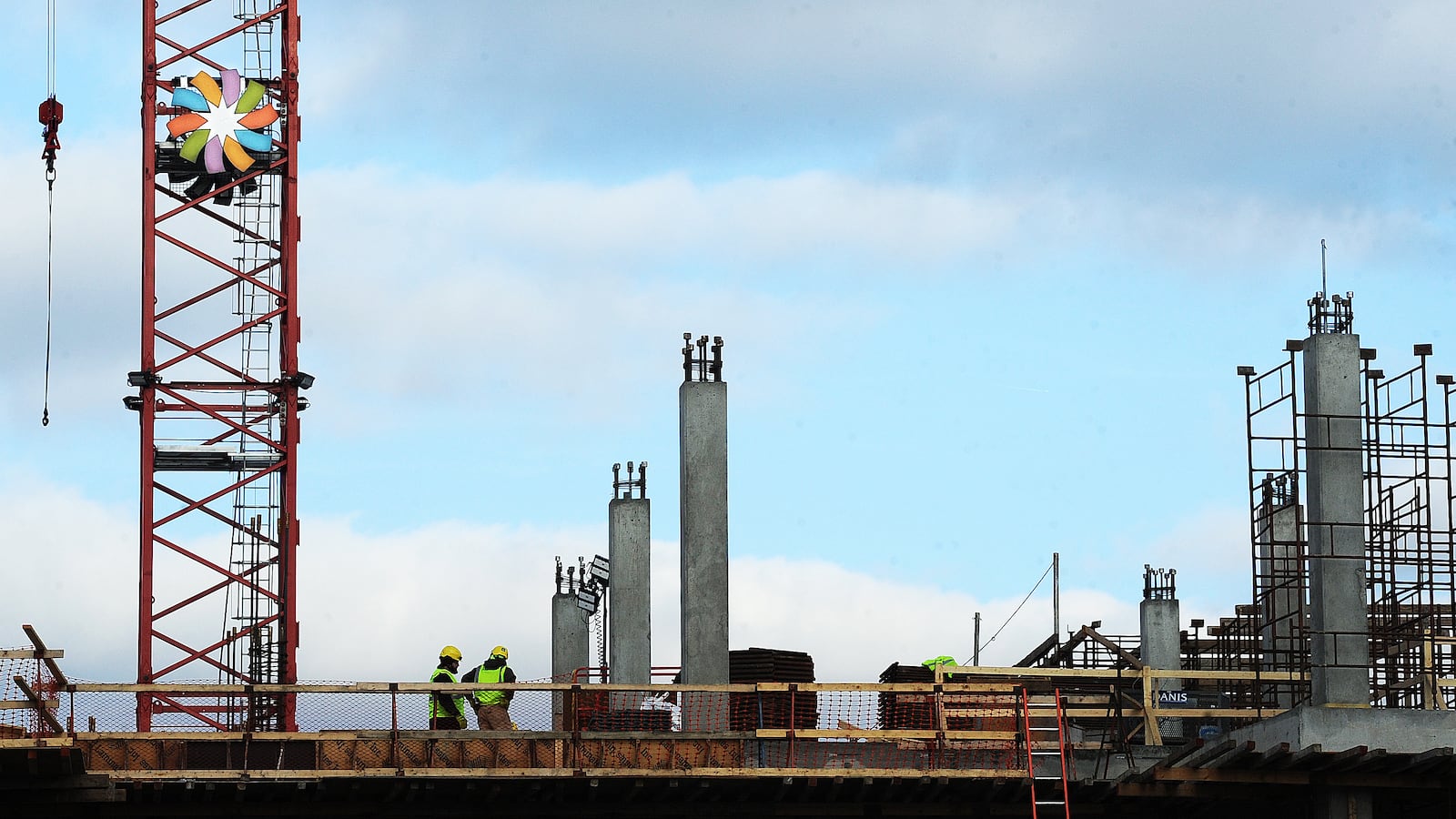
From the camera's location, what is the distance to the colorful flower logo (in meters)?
41.0

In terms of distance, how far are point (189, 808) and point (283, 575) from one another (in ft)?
43.1

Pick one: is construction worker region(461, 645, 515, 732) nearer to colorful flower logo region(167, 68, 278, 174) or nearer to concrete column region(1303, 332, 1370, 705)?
concrete column region(1303, 332, 1370, 705)

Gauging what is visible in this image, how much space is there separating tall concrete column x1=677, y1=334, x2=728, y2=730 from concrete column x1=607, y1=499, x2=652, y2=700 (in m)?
3.33

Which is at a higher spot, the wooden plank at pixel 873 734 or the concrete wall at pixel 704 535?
the concrete wall at pixel 704 535

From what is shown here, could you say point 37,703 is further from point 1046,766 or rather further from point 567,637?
point 567,637

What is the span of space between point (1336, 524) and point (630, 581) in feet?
40.4

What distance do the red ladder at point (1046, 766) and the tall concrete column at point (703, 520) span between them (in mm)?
4293

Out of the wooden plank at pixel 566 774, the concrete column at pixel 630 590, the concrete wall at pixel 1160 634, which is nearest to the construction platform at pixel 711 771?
the wooden plank at pixel 566 774

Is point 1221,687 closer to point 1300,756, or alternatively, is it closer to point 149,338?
point 1300,756

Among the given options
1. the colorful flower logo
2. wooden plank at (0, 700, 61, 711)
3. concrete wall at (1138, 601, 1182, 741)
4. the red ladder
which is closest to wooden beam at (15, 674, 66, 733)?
wooden plank at (0, 700, 61, 711)

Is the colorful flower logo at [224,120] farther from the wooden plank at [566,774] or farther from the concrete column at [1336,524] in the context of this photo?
the concrete column at [1336,524]

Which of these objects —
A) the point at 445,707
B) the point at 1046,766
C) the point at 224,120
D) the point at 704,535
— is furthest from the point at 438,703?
the point at 224,120

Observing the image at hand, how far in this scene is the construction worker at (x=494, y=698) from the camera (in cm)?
2894

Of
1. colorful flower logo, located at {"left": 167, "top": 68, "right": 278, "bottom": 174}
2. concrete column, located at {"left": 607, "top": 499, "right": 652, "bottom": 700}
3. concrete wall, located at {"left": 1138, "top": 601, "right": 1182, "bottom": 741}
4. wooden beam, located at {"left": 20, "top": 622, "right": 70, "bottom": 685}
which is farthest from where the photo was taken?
concrete wall, located at {"left": 1138, "top": 601, "right": 1182, "bottom": 741}
